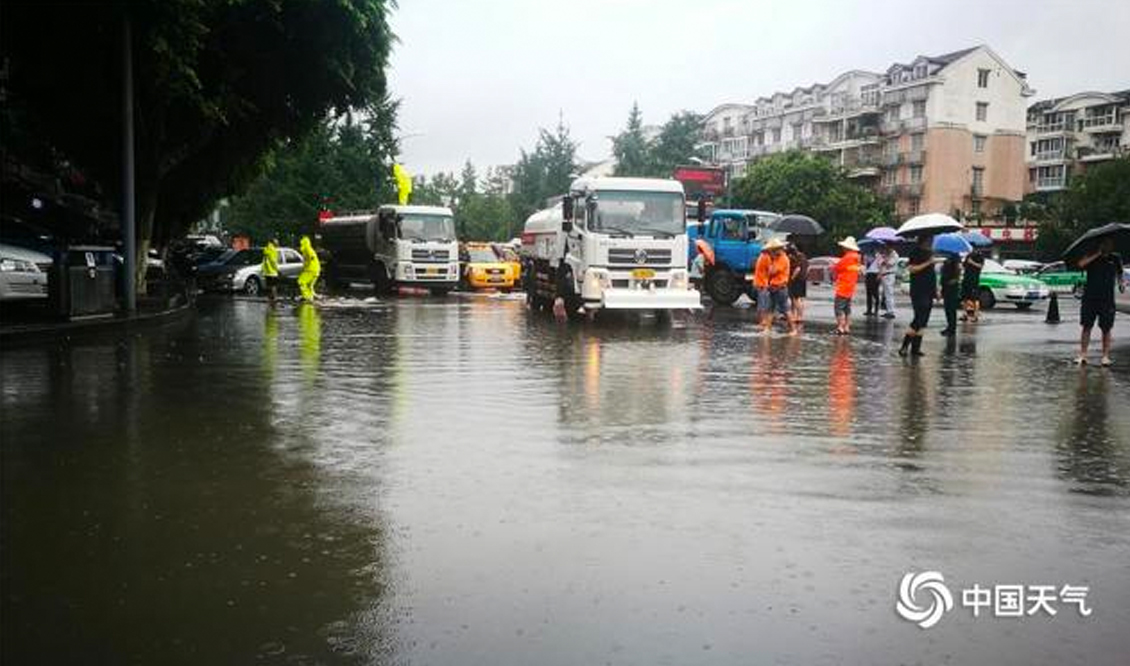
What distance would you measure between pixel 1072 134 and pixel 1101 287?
266ft

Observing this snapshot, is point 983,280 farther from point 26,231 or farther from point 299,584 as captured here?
point 299,584

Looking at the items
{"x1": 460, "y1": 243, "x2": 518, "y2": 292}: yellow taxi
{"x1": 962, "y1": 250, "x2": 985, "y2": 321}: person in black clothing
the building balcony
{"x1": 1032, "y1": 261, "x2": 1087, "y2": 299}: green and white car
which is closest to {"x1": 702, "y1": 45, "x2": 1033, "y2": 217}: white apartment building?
the building balcony

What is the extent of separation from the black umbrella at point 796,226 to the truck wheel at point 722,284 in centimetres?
178

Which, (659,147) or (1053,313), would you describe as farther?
(659,147)

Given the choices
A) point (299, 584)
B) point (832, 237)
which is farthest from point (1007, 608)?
point (832, 237)

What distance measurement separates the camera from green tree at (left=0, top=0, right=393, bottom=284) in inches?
732

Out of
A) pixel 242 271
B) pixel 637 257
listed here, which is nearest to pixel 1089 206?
pixel 242 271

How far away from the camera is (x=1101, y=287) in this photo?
13141 millimetres

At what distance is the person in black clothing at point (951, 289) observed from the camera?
18688 mm

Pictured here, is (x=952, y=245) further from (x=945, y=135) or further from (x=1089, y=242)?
(x=945, y=135)

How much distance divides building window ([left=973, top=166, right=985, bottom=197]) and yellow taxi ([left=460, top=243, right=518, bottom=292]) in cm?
5562

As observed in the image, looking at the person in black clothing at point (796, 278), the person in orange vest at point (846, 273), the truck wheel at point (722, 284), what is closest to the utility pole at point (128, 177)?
the person in black clothing at point (796, 278)

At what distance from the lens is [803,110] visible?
3831 inches

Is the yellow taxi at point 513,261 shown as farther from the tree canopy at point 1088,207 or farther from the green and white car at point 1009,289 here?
the tree canopy at point 1088,207
